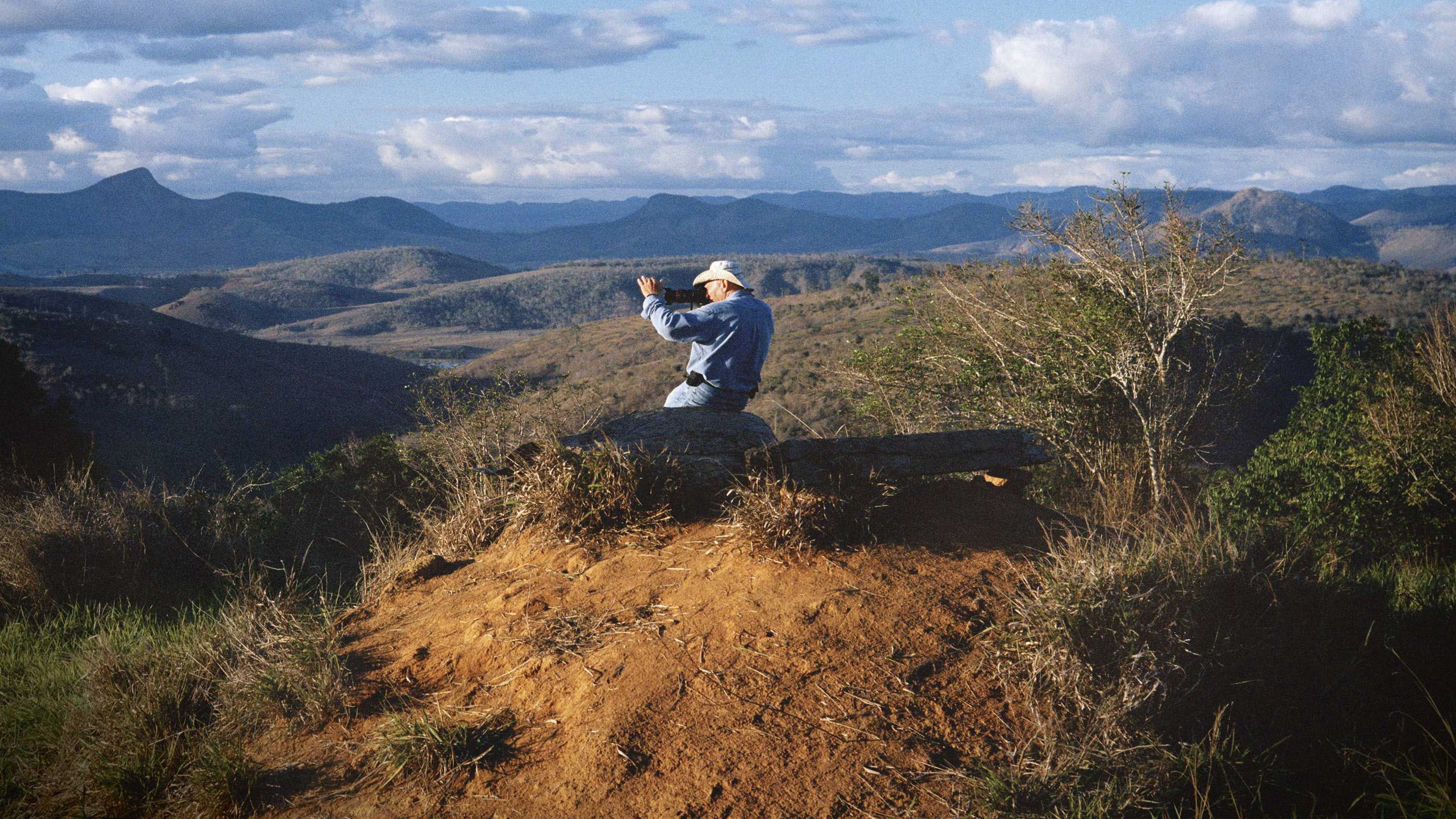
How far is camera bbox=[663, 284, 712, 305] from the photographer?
6.28 metres

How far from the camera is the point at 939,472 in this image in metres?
5.13

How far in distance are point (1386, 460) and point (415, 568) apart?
9.50 metres

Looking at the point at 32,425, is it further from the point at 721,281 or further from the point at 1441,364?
the point at 1441,364

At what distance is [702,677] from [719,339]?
2.60m

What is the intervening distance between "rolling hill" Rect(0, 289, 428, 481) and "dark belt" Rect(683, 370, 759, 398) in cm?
2687

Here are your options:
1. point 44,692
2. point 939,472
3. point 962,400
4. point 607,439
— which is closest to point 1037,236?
point 962,400

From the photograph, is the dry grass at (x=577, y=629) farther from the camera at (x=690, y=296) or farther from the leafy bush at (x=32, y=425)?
the leafy bush at (x=32, y=425)

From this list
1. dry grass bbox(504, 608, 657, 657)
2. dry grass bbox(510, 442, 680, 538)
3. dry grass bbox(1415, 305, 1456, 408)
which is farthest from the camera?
dry grass bbox(1415, 305, 1456, 408)

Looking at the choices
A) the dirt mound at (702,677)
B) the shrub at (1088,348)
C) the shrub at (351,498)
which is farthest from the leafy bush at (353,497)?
the shrub at (1088,348)

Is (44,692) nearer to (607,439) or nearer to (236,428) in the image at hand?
(607,439)

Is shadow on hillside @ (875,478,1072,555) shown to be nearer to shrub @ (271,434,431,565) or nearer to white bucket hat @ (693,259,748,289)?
white bucket hat @ (693,259,748,289)

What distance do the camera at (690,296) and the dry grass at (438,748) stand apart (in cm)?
328

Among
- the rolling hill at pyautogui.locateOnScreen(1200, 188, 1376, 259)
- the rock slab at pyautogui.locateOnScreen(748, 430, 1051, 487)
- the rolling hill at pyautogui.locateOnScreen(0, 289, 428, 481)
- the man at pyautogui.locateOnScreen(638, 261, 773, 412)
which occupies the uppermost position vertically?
the rolling hill at pyautogui.locateOnScreen(1200, 188, 1376, 259)

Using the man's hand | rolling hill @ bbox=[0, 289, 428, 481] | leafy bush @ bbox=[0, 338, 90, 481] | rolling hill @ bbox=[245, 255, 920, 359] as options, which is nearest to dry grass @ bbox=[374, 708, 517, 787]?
the man's hand
